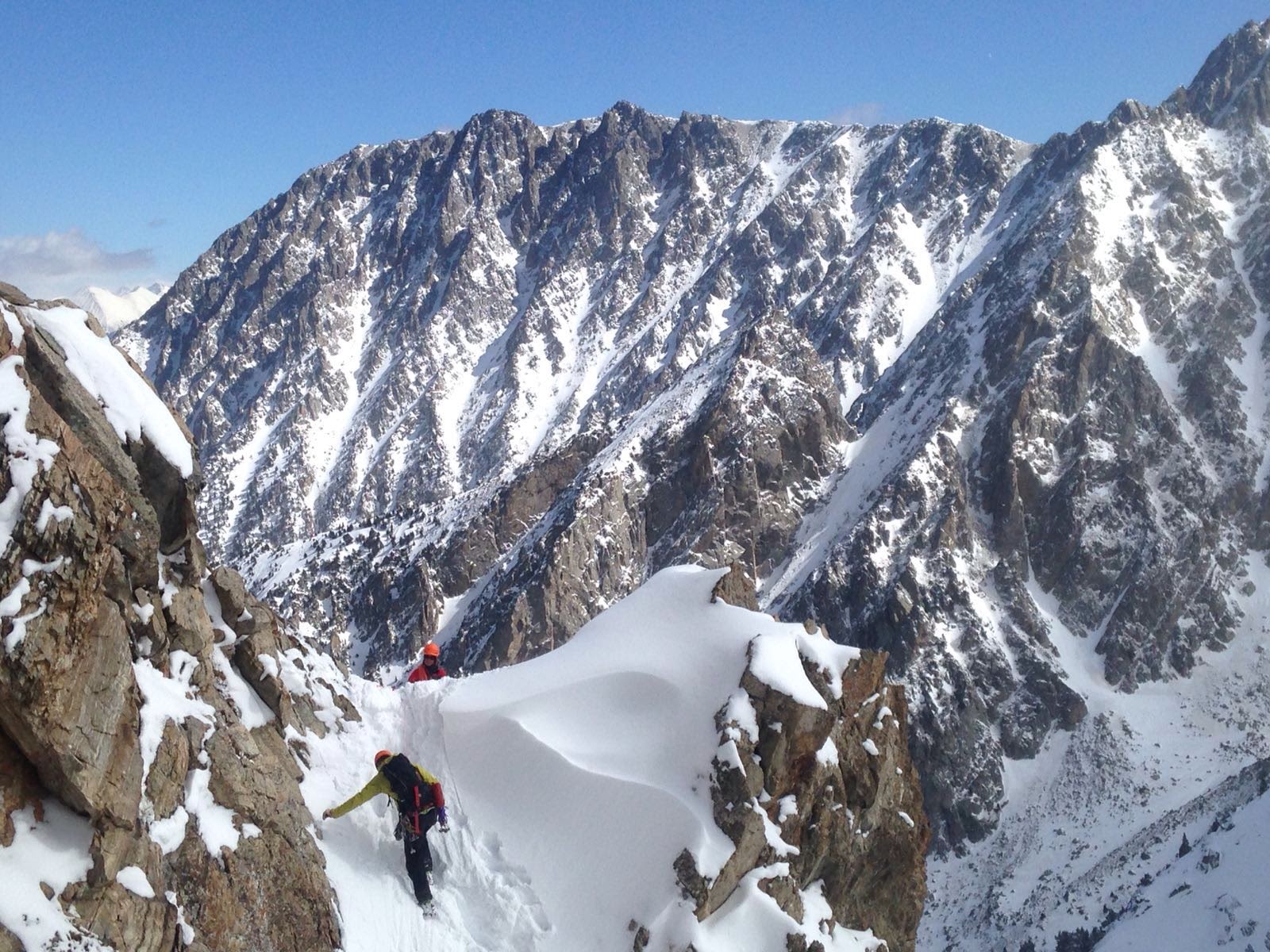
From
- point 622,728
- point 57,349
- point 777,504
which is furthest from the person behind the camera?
point 777,504

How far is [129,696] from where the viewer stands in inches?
501

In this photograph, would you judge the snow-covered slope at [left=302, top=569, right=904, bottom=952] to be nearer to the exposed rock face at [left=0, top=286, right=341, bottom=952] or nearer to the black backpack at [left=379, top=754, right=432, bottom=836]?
the black backpack at [left=379, top=754, right=432, bottom=836]

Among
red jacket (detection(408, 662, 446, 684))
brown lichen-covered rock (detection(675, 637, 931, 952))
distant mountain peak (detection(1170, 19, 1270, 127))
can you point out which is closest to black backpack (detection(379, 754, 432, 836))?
brown lichen-covered rock (detection(675, 637, 931, 952))

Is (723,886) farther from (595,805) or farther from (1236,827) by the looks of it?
(1236,827)

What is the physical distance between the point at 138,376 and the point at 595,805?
11.7 m

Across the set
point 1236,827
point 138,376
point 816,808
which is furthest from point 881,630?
point 138,376

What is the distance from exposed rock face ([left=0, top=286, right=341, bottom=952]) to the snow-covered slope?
131 cm

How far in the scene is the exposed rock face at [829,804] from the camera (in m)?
18.8

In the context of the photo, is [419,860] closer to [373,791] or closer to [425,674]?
[373,791]

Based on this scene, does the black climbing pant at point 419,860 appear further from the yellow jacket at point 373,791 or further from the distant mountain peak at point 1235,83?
the distant mountain peak at point 1235,83

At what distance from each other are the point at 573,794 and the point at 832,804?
648cm

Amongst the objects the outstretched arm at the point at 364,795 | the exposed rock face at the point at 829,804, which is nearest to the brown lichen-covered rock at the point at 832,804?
the exposed rock face at the point at 829,804

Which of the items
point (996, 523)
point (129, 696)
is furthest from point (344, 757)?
point (996, 523)

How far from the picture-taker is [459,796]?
744 inches
